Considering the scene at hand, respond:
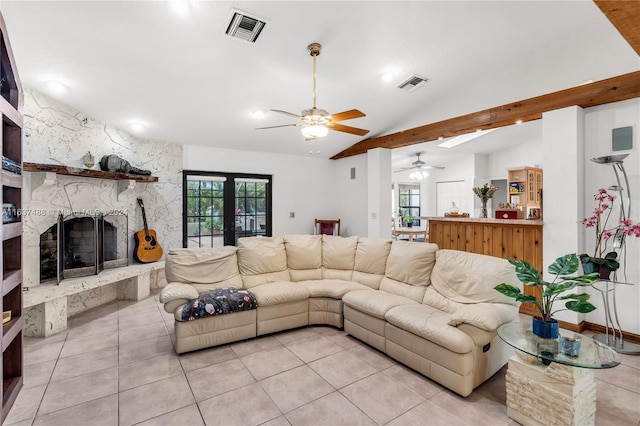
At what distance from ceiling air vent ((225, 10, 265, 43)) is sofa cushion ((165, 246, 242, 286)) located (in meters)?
2.31

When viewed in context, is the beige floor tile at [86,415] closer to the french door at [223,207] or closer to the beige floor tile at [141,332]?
the beige floor tile at [141,332]

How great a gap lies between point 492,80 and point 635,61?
1.25 m

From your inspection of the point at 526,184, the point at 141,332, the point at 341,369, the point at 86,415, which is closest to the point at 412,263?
the point at 341,369

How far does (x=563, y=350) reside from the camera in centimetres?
196

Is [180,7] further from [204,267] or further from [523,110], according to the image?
[523,110]

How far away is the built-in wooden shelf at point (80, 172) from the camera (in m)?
3.22

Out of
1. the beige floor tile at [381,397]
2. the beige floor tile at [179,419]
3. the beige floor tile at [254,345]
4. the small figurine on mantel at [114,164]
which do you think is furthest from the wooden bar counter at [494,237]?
the small figurine on mantel at [114,164]

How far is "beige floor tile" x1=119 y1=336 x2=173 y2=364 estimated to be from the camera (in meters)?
2.93

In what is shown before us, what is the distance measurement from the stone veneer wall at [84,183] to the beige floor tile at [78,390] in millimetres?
1573

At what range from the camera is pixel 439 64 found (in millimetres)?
3451

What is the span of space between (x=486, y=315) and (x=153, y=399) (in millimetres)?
2590

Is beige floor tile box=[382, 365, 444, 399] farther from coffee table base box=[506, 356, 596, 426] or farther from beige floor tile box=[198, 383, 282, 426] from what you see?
beige floor tile box=[198, 383, 282, 426]

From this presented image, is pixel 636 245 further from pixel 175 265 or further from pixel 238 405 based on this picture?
pixel 175 265

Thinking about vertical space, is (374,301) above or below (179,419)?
above
